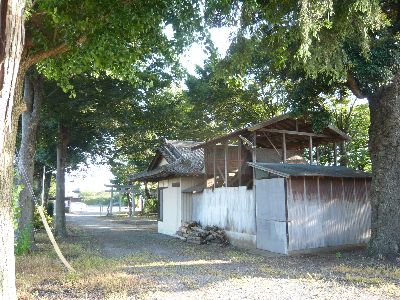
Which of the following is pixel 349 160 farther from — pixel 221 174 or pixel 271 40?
pixel 271 40

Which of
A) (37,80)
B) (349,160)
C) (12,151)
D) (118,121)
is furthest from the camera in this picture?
(349,160)

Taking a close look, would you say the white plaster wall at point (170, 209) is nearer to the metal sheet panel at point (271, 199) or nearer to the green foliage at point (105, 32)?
the metal sheet panel at point (271, 199)

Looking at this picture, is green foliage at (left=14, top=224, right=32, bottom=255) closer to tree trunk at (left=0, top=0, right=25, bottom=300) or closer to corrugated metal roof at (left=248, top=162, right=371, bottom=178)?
tree trunk at (left=0, top=0, right=25, bottom=300)

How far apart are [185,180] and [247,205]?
5.58 meters

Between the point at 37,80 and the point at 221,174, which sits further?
the point at 221,174

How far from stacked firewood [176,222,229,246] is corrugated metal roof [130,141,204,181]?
2585 millimetres

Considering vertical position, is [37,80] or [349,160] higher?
[37,80]

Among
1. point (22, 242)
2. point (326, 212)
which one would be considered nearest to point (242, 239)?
point (326, 212)

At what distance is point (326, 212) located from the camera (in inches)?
552

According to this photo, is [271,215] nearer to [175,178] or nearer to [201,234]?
[201,234]

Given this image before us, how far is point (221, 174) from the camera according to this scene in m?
18.2

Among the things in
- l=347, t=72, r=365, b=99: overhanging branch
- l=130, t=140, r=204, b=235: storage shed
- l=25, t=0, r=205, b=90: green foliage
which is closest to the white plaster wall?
l=130, t=140, r=204, b=235: storage shed

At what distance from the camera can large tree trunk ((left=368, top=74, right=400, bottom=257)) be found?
38.5 feet

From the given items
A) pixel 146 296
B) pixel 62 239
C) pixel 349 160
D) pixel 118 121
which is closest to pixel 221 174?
pixel 118 121
